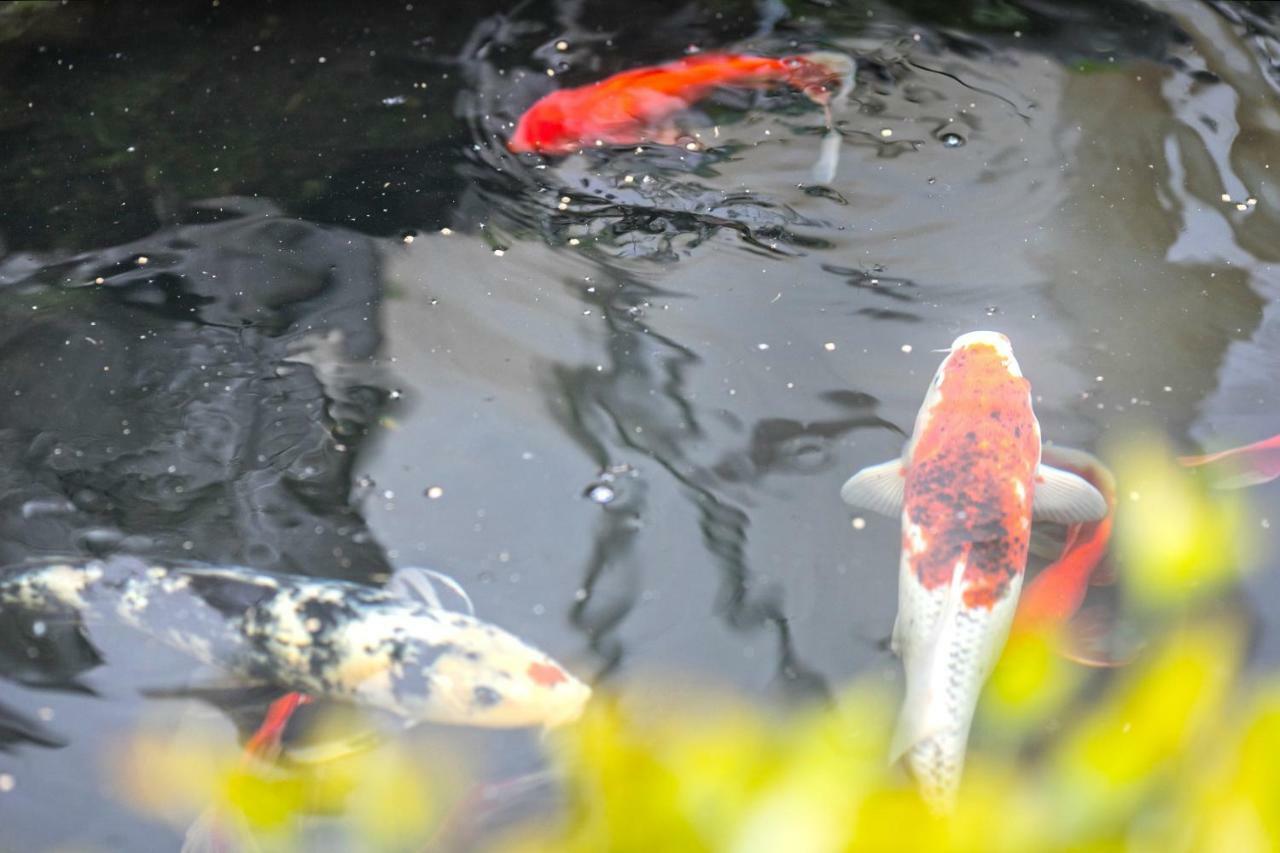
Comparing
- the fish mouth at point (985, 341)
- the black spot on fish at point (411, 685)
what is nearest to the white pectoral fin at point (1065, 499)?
the fish mouth at point (985, 341)

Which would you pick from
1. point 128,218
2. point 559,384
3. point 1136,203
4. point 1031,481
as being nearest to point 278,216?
point 128,218

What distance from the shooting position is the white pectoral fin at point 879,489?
9.51 ft

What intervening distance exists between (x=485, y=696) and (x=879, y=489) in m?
1.15

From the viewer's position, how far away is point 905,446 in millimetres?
3064

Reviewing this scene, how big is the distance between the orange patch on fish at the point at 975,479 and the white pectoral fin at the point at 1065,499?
50mm

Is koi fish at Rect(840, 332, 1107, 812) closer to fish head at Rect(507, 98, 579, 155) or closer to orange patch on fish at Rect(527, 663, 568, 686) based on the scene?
orange patch on fish at Rect(527, 663, 568, 686)

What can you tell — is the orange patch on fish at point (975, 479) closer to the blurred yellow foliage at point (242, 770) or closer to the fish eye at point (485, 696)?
the fish eye at point (485, 696)

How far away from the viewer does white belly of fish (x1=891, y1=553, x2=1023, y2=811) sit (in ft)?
7.86

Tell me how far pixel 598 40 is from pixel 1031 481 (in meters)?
2.59

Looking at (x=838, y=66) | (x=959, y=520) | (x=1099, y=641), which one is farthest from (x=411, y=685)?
Result: (x=838, y=66)

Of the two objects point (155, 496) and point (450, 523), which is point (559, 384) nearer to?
point (450, 523)

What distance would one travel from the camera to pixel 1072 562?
9.21ft

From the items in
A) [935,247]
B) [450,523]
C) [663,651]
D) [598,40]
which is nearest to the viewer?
[663,651]

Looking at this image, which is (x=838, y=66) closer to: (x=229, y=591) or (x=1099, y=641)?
(x=1099, y=641)
